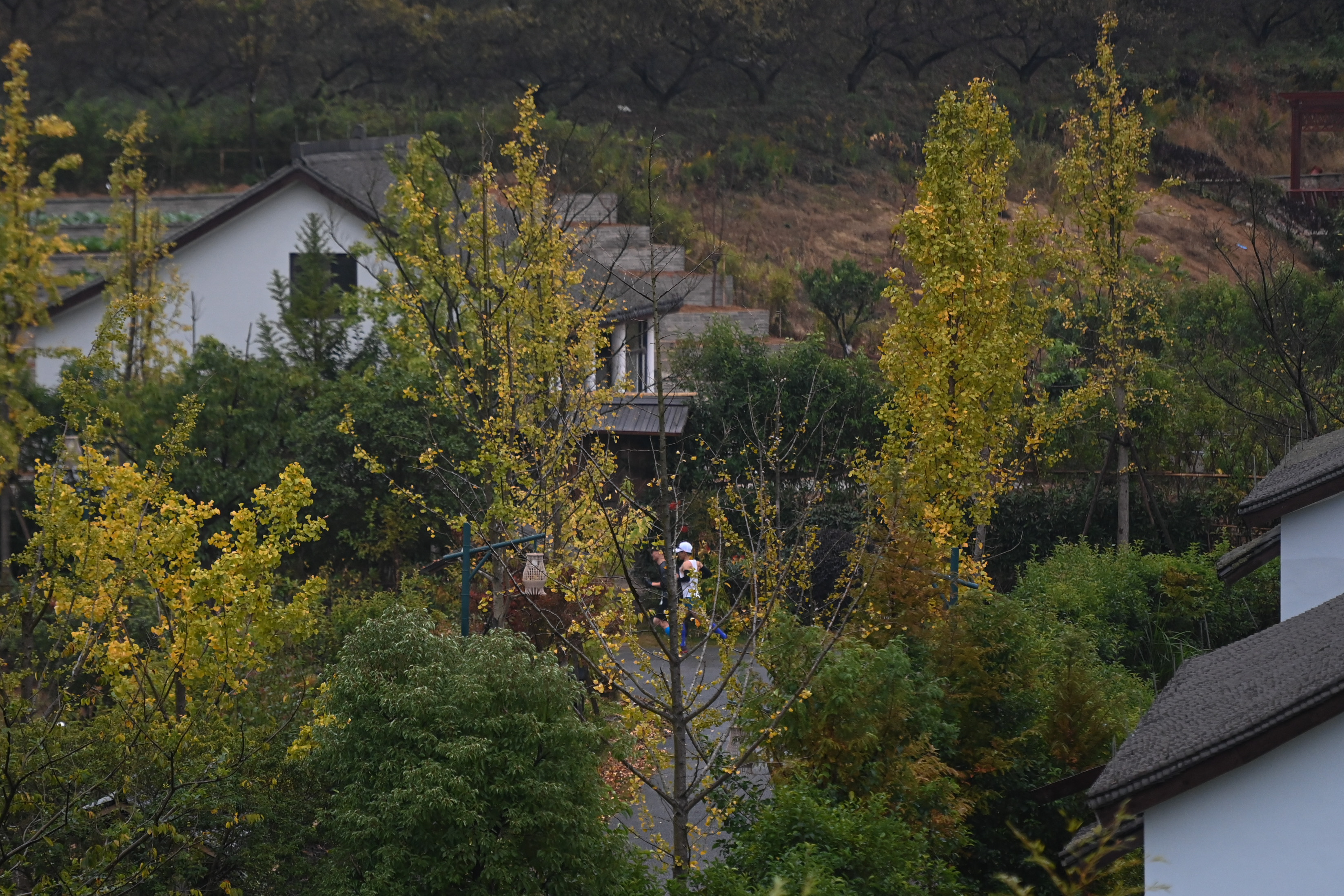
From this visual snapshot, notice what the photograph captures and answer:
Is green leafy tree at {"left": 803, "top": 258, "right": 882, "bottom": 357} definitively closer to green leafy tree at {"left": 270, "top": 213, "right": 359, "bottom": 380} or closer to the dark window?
the dark window

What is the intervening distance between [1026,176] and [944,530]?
3052 centimetres

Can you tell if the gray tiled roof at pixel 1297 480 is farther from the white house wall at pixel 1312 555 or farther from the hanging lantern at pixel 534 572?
the hanging lantern at pixel 534 572

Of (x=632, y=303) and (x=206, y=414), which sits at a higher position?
(x=632, y=303)

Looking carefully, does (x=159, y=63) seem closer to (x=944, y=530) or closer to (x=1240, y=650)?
(x=944, y=530)

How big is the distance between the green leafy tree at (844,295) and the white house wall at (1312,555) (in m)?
19.8

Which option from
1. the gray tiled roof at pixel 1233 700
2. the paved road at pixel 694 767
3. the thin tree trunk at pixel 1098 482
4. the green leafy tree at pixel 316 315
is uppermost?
the green leafy tree at pixel 316 315

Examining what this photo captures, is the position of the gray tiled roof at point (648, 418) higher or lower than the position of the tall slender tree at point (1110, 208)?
lower

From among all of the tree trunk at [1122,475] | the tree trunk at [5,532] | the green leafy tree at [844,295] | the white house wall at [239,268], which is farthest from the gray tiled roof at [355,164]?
the tree trunk at [1122,475]

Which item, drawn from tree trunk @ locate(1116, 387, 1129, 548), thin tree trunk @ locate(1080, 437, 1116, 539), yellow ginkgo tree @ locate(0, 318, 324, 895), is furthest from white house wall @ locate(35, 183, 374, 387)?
yellow ginkgo tree @ locate(0, 318, 324, 895)

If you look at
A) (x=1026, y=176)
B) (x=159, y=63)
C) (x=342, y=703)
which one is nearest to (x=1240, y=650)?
(x=342, y=703)

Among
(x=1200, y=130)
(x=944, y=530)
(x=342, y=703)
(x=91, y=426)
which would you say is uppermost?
(x=1200, y=130)

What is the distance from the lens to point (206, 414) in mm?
21797

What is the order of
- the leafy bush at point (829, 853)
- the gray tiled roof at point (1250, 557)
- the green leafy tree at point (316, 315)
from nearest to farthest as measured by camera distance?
the leafy bush at point (829, 853), the gray tiled roof at point (1250, 557), the green leafy tree at point (316, 315)

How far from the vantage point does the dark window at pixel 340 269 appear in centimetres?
2998
